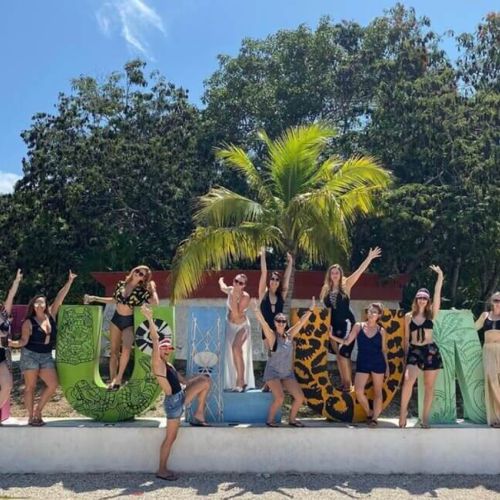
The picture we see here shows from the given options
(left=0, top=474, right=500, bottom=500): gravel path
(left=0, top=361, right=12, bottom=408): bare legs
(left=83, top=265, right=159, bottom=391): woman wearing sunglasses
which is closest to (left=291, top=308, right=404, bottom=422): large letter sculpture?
(left=0, top=474, right=500, bottom=500): gravel path

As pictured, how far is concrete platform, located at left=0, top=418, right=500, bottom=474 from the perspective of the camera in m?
7.86

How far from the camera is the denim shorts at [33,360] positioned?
26.0ft

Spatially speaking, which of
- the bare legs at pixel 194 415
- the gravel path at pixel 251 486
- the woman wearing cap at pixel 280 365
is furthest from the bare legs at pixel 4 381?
the woman wearing cap at pixel 280 365

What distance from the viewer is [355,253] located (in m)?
16.9

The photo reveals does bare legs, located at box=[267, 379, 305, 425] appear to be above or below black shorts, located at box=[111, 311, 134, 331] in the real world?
below

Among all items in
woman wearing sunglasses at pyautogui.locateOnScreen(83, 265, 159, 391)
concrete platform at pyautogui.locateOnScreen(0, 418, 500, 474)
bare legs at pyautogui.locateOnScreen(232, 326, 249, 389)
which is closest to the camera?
concrete platform at pyautogui.locateOnScreen(0, 418, 500, 474)

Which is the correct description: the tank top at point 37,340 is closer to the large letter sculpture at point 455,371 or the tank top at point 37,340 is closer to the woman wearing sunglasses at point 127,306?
the woman wearing sunglasses at point 127,306

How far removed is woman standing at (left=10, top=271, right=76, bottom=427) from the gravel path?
940 mm

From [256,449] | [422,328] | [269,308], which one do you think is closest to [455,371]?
[422,328]

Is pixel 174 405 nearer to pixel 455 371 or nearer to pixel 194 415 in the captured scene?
pixel 194 415

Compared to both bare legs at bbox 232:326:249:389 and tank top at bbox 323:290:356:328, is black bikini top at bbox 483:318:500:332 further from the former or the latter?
bare legs at bbox 232:326:249:389

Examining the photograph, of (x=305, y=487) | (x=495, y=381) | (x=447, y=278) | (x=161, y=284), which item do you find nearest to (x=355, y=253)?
(x=447, y=278)

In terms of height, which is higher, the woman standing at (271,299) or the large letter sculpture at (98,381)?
the woman standing at (271,299)

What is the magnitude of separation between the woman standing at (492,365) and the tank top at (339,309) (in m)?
1.76
